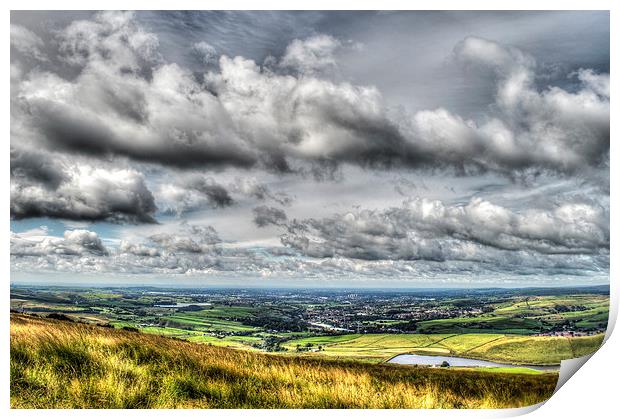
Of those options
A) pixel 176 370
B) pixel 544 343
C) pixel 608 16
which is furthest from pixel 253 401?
pixel 608 16

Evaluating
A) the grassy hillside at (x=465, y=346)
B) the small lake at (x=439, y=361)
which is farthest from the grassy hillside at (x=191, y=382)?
the small lake at (x=439, y=361)

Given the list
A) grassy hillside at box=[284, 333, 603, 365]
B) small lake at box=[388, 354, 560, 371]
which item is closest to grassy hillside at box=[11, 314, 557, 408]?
grassy hillside at box=[284, 333, 603, 365]

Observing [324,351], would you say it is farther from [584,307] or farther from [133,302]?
[584,307]

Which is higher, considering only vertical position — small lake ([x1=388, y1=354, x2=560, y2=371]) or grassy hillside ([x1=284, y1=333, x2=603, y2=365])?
grassy hillside ([x1=284, y1=333, x2=603, y2=365])

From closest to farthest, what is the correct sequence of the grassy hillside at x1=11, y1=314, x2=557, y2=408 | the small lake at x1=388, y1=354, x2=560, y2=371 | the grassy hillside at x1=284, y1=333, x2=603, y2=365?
the grassy hillside at x1=11, y1=314, x2=557, y2=408 → the grassy hillside at x1=284, y1=333, x2=603, y2=365 → the small lake at x1=388, y1=354, x2=560, y2=371

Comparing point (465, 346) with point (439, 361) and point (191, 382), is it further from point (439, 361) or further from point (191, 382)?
point (191, 382)

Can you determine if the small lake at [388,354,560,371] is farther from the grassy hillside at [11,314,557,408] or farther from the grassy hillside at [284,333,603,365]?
the grassy hillside at [11,314,557,408]

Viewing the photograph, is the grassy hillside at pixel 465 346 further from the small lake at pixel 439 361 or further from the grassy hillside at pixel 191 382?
the grassy hillside at pixel 191 382
